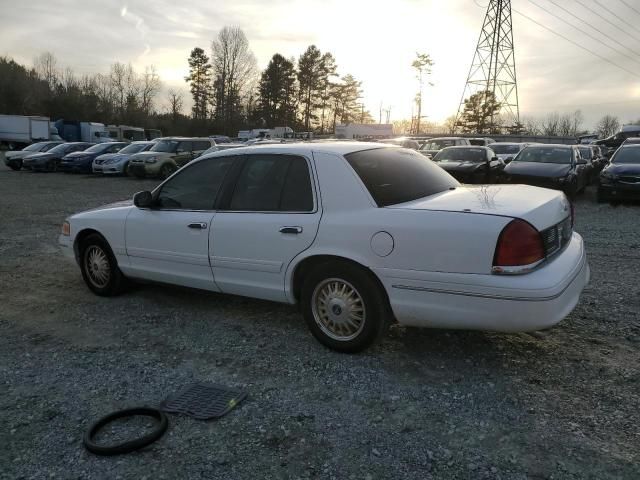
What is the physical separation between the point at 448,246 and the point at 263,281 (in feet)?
5.11

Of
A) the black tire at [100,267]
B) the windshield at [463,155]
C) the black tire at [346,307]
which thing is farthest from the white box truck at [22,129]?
the black tire at [346,307]

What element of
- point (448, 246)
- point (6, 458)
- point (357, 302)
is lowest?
point (6, 458)

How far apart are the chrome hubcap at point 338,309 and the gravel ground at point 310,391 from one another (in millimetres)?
188

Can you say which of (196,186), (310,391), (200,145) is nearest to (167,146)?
(200,145)

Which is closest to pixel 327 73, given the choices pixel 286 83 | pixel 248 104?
pixel 286 83

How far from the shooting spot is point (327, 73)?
234ft

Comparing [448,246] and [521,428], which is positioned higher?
[448,246]

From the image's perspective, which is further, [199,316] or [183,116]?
[183,116]

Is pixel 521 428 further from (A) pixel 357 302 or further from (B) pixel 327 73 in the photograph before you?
(B) pixel 327 73

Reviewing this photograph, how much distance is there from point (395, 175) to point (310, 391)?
1.78 m

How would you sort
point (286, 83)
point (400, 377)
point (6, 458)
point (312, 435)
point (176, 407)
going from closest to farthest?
point (6, 458)
point (312, 435)
point (176, 407)
point (400, 377)
point (286, 83)

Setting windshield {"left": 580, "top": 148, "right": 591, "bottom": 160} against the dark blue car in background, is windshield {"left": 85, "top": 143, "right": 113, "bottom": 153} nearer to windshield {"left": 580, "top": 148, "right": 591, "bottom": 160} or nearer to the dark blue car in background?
the dark blue car in background

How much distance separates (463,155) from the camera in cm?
1534

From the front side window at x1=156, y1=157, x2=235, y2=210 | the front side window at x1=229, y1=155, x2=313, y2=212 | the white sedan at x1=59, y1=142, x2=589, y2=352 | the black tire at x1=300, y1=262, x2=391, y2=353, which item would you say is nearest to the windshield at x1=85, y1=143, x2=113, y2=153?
the white sedan at x1=59, y1=142, x2=589, y2=352
